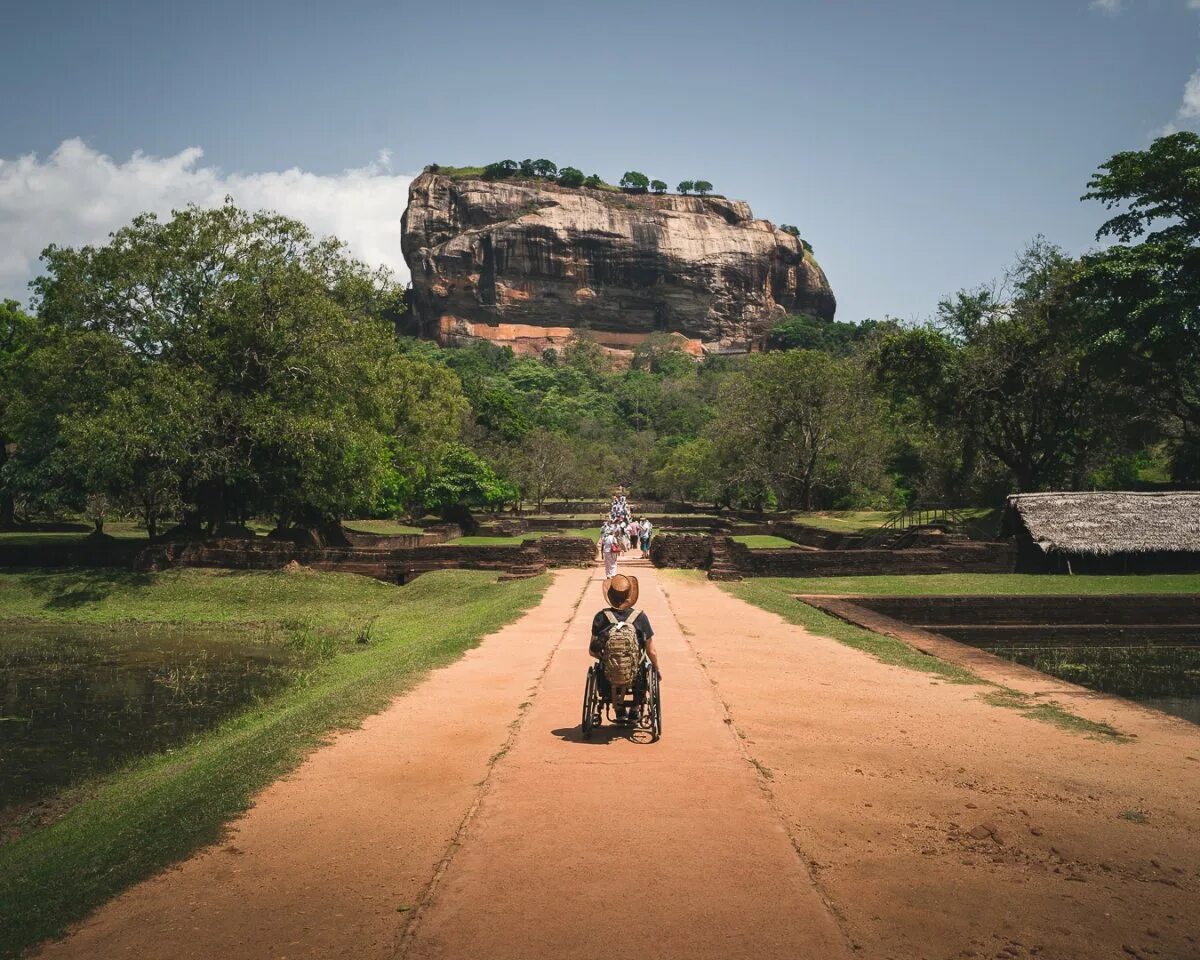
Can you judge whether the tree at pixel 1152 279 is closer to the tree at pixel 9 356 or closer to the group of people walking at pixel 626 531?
the group of people walking at pixel 626 531

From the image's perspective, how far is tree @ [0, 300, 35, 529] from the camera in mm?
27203

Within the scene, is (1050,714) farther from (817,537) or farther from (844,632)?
(817,537)

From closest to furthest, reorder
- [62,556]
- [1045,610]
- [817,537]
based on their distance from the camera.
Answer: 1. [1045,610]
2. [62,556]
3. [817,537]

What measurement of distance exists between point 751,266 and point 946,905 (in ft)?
499

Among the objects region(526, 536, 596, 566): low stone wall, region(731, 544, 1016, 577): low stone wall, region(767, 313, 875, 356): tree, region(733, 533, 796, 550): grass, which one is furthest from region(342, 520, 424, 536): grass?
region(767, 313, 875, 356): tree

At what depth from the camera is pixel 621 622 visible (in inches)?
281

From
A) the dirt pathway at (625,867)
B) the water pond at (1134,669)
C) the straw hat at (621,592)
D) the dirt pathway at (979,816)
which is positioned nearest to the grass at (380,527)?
the water pond at (1134,669)

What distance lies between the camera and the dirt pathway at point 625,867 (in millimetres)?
3984

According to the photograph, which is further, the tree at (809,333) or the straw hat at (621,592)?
the tree at (809,333)

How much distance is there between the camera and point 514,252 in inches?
5522

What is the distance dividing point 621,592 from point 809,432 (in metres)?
38.8

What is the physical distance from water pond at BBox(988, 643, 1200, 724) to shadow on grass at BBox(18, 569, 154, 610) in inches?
653

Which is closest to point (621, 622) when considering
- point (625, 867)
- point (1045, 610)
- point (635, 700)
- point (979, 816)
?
point (635, 700)

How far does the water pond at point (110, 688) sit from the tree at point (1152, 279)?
76.6ft
